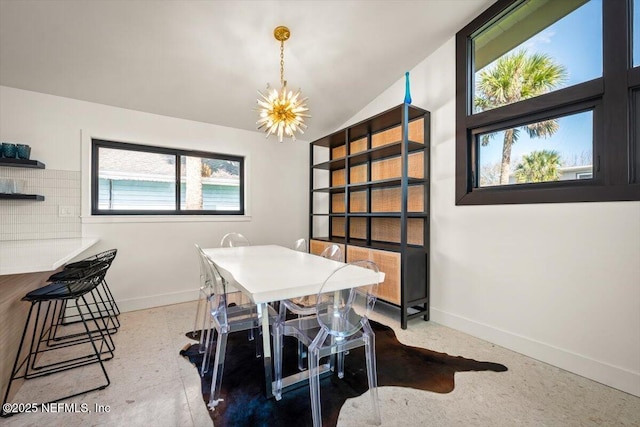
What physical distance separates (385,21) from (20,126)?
3.55m

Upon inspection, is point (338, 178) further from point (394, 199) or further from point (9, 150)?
point (9, 150)

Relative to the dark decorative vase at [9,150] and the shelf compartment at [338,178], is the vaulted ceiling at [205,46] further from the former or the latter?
the shelf compartment at [338,178]

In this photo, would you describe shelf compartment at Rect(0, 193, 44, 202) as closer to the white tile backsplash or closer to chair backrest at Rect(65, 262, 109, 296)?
the white tile backsplash

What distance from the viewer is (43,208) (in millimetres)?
2738

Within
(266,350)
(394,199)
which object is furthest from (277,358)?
(394,199)

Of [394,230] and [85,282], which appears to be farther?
[394,230]

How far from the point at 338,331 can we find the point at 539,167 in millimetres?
2090

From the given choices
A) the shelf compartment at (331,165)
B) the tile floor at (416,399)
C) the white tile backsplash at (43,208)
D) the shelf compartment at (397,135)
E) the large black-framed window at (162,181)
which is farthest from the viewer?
the shelf compartment at (331,165)

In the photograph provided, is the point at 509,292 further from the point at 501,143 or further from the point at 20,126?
the point at 20,126

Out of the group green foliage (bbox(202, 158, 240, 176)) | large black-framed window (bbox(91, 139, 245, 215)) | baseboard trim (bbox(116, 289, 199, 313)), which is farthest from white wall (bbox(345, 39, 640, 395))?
baseboard trim (bbox(116, 289, 199, 313))

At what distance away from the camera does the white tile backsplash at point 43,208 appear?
2605 millimetres

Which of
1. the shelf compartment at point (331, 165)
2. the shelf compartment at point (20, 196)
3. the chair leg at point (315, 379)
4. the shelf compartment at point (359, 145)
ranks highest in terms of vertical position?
the shelf compartment at point (359, 145)

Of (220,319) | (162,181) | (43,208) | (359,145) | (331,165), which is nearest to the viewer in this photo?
(220,319)

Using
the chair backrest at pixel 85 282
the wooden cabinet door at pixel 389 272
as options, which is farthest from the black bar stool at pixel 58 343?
the wooden cabinet door at pixel 389 272
